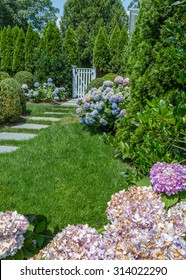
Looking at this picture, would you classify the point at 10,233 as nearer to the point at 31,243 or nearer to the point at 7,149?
the point at 31,243

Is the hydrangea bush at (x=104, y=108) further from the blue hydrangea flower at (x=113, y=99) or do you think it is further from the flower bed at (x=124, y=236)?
the flower bed at (x=124, y=236)

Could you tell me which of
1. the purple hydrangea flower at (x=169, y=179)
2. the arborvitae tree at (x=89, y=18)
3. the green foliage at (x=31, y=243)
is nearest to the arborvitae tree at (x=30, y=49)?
the arborvitae tree at (x=89, y=18)

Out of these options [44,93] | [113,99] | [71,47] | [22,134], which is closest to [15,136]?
[22,134]

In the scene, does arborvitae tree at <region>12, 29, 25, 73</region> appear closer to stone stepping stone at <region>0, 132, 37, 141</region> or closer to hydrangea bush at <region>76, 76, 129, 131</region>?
stone stepping stone at <region>0, 132, 37, 141</region>

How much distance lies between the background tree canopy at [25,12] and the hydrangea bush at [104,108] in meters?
22.2

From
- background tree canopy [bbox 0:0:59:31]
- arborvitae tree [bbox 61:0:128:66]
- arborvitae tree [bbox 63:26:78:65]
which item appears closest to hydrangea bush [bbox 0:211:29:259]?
arborvitae tree [bbox 63:26:78:65]

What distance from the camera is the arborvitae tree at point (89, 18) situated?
2427 cm

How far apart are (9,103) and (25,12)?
2136cm

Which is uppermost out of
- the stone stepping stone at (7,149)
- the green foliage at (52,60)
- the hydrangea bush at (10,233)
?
the green foliage at (52,60)

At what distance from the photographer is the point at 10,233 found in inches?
48.8

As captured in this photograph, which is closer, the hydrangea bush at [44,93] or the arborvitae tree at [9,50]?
the hydrangea bush at [44,93]

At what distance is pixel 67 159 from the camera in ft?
14.6

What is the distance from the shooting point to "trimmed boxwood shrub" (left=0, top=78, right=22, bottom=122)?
6.96 metres
